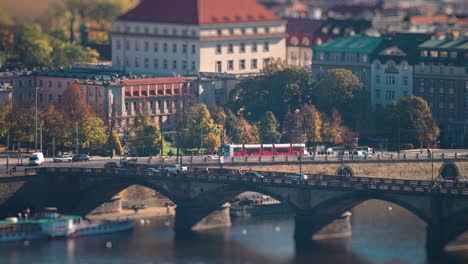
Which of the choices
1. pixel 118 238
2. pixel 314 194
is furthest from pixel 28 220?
pixel 314 194

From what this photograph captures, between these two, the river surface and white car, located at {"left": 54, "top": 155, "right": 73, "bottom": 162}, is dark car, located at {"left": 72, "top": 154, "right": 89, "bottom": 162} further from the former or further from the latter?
the river surface

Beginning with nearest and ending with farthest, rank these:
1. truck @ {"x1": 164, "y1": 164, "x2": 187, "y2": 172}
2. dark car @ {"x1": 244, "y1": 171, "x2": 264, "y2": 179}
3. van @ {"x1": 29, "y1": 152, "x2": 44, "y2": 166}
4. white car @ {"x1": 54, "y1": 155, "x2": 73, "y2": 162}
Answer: dark car @ {"x1": 244, "y1": 171, "x2": 264, "y2": 179}
truck @ {"x1": 164, "y1": 164, "x2": 187, "y2": 172}
van @ {"x1": 29, "y1": 152, "x2": 44, "y2": 166}
white car @ {"x1": 54, "y1": 155, "x2": 73, "y2": 162}

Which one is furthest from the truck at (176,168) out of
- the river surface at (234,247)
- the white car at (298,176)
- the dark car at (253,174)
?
the white car at (298,176)

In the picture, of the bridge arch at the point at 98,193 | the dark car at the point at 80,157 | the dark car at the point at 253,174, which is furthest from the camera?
the dark car at the point at 80,157

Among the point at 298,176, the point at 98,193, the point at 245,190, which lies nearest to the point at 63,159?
the point at 98,193

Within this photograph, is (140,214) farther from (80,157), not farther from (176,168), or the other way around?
(80,157)

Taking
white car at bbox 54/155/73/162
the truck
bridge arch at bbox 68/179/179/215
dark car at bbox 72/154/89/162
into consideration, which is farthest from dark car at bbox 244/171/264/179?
white car at bbox 54/155/73/162

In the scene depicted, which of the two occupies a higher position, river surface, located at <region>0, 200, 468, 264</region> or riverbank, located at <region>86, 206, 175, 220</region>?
riverbank, located at <region>86, 206, 175, 220</region>

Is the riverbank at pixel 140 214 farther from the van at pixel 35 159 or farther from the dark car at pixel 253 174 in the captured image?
the van at pixel 35 159
